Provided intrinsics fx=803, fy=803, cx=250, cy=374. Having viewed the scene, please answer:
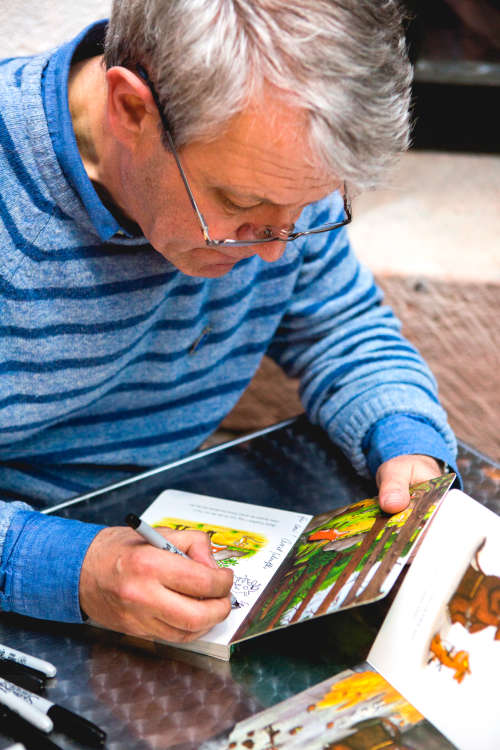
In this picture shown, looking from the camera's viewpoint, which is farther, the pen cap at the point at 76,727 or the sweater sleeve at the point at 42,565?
the sweater sleeve at the point at 42,565

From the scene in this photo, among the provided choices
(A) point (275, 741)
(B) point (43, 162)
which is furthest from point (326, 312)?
(A) point (275, 741)

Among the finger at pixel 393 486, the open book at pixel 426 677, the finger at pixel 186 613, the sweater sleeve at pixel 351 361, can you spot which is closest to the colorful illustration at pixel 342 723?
the open book at pixel 426 677

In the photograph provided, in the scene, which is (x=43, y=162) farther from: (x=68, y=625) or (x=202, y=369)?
(x=68, y=625)

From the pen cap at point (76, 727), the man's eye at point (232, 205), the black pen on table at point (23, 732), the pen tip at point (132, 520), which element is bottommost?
the pen cap at point (76, 727)

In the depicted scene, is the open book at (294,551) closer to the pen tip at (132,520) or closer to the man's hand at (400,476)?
the man's hand at (400,476)

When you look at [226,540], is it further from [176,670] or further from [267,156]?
[267,156]

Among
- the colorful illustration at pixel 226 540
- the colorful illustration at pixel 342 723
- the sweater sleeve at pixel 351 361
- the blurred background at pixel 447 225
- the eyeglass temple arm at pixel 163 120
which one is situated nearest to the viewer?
the colorful illustration at pixel 342 723

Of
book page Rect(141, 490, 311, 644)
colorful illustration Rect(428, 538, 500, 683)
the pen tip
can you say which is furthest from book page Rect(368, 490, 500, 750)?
the pen tip

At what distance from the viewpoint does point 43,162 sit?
983mm

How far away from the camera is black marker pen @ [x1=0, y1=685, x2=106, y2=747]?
0.75m

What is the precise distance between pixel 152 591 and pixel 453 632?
31 centimetres

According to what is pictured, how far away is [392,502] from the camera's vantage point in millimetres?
936

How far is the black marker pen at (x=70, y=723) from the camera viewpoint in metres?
0.75

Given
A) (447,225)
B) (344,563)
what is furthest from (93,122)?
(447,225)
